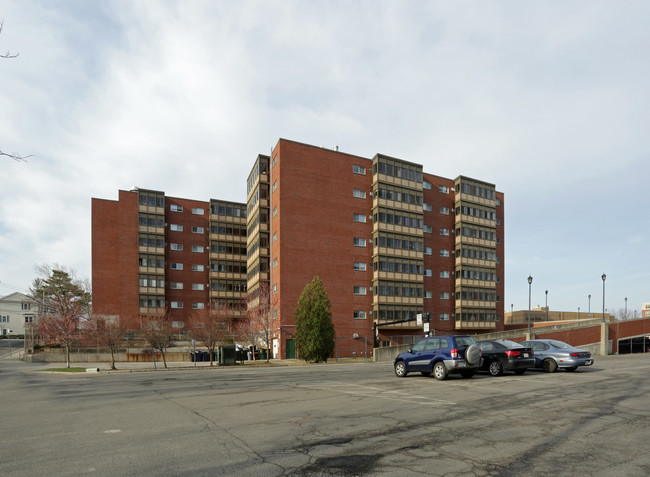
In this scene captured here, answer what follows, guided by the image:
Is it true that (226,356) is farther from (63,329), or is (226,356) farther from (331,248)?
(331,248)

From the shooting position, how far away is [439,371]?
17953 millimetres

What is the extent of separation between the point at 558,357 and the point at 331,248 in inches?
1352

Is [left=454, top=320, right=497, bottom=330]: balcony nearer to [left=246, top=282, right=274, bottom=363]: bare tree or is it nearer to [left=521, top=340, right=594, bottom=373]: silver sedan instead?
[left=246, top=282, right=274, bottom=363]: bare tree

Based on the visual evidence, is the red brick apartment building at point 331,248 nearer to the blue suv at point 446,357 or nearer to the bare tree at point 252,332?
the bare tree at point 252,332

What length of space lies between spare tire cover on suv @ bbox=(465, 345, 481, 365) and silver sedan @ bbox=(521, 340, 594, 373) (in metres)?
6.02

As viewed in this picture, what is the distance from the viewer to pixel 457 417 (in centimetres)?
991

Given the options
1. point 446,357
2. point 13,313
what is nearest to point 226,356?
point 446,357

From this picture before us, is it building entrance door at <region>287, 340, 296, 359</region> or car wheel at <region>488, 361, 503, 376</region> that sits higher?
car wheel at <region>488, 361, 503, 376</region>

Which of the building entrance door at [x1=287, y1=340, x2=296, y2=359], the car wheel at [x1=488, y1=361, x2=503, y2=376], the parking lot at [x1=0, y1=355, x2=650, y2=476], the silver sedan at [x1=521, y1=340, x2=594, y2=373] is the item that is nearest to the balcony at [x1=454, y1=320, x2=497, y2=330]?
the building entrance door at [x1=287, y1=340, x2=296, y2=359]

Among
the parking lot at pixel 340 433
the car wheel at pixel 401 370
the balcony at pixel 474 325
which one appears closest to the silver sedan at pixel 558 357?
the parking lot at pixel 340 433

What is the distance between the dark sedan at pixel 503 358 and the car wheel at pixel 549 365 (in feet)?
5.48

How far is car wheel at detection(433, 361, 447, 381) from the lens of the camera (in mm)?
17797

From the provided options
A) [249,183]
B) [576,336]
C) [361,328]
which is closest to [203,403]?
[361,328]

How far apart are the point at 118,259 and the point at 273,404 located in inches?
2594
